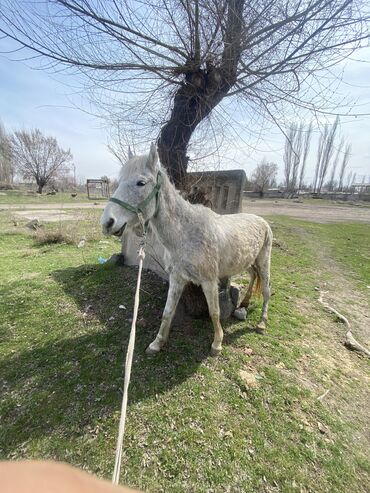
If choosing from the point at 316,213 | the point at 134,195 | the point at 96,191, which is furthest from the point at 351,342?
the point at 96,191

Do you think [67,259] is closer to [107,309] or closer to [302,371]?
[107,309]

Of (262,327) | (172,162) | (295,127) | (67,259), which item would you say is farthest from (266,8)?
(67,259)

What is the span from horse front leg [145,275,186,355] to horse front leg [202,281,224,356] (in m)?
0.30

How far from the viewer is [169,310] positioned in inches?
122

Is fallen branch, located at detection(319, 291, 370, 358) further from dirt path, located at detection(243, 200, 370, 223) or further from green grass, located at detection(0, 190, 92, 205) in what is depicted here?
green grass, located at detection(0, 190, 92, 205)

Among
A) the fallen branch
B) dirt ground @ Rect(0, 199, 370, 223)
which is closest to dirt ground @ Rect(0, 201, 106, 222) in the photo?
dirt ground @ Rect(0, 199, 370, 223)

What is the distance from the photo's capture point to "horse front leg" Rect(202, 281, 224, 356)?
2965mm

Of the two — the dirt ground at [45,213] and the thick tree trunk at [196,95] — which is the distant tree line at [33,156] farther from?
the thick tree trunk at [196,95]

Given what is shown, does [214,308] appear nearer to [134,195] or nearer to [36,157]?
[134,195]

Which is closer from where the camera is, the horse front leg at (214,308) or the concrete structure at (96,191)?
the horse front leg at (214,308)

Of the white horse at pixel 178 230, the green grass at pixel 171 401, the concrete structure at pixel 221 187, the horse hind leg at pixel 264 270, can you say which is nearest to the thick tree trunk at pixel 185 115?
the concrete structure at pixel 221 187

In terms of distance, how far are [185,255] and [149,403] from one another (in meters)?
1.52

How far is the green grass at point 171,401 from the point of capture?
204 centimetres

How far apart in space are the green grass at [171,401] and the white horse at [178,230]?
0.48 m
